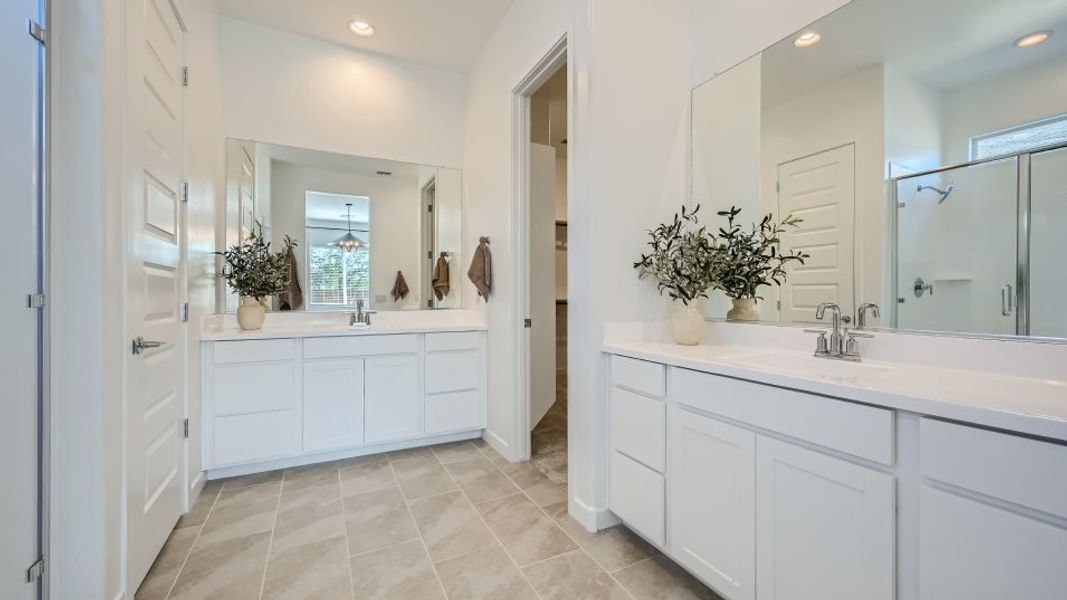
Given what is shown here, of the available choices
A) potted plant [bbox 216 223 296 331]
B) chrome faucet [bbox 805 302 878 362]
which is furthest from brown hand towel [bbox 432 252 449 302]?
chrome faucet [bbox 805 302 878 362]

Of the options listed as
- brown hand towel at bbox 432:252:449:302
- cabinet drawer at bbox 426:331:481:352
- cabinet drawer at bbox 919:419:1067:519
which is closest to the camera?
cabinet drawer at bbox 919:419:1067:519

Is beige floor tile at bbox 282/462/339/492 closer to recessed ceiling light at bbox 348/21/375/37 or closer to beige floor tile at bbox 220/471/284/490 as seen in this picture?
beige floor tile at bbox 220/471/284/490

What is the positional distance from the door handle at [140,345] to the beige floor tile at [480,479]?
5.15 feet

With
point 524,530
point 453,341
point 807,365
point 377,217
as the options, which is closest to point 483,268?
point 453,341

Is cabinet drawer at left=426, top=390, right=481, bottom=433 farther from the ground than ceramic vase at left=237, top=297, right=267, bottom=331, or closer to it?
closer to it

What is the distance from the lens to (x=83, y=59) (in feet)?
4.10

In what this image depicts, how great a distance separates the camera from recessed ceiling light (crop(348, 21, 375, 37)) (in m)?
2.81

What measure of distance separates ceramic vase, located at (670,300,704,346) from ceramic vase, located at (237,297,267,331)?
249 cm

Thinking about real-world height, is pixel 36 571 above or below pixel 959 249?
below

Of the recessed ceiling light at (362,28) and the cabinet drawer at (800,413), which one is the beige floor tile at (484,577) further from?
the recessed ceiling light at (362,28)

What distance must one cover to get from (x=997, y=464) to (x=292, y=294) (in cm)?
339

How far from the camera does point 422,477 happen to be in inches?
98.6

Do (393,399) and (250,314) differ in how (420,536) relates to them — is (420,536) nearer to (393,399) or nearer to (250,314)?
(393,399)

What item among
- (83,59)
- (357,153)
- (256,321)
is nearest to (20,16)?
(83,59)
